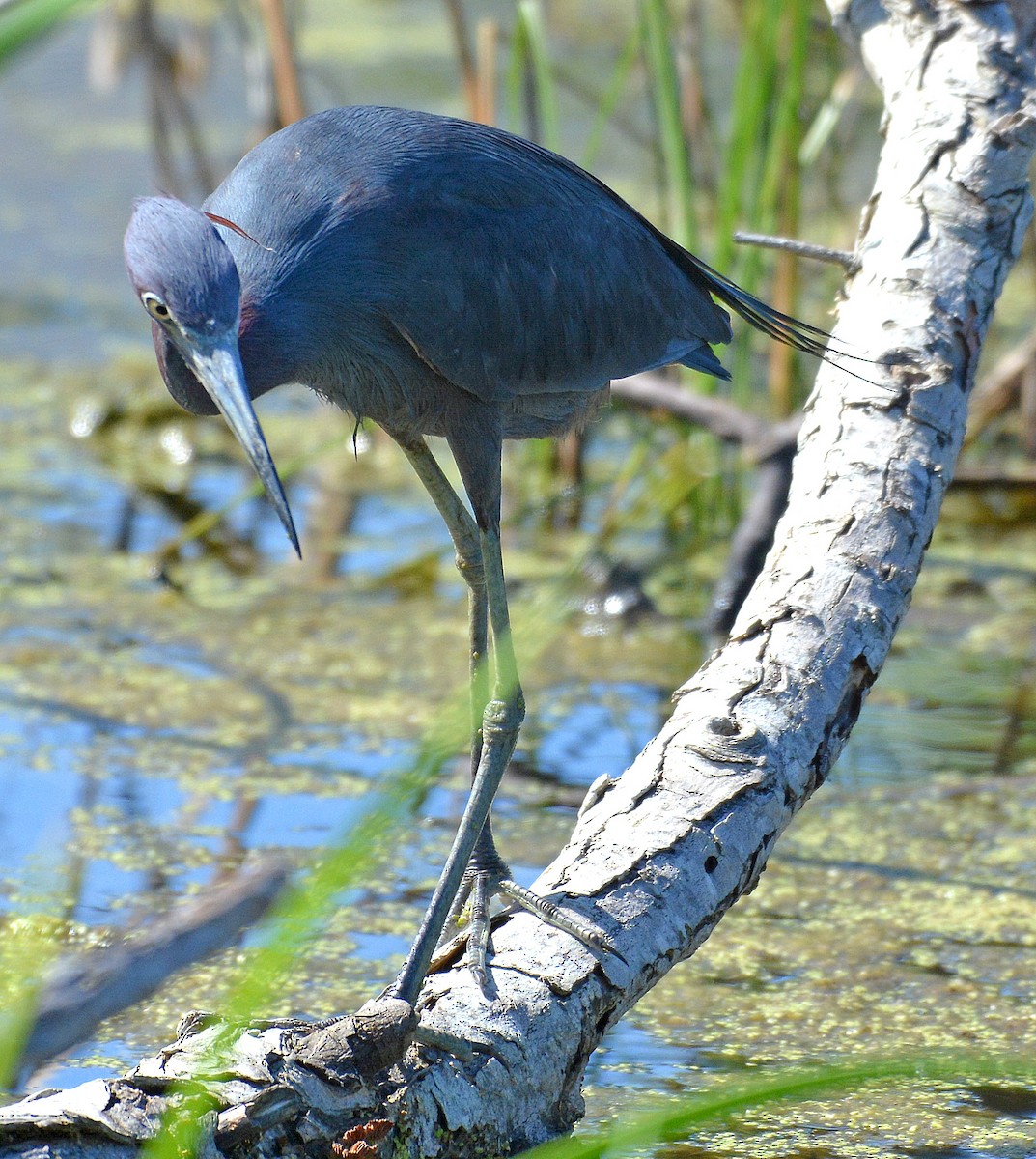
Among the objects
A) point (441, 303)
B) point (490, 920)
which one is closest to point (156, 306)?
point (441, 303)

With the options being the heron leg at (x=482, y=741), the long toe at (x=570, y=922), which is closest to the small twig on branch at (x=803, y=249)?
the heron leg at (x=482, y=741)

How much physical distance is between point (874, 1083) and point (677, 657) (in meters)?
1.93

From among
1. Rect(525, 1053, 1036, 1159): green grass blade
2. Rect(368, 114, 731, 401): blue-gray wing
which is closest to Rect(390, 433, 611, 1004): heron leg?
Rect(368, 114, 731, 401): blue-gray wing

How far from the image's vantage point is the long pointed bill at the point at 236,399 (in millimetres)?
1828

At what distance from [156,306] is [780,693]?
38.8 inches

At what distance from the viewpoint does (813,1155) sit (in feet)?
7.41

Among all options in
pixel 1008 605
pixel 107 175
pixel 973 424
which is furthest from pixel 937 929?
pixel 107 175

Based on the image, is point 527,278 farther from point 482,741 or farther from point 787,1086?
point 787,1086

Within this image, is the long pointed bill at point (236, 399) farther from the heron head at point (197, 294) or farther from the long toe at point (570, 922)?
the long toe at point (570, 922)

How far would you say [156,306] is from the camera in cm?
191

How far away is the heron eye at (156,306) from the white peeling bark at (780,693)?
0.82 m

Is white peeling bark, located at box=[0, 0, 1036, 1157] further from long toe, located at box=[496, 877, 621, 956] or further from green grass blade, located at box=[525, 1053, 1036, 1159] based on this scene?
green grass blade, located at box=[525, 1053, 1036, 1159]

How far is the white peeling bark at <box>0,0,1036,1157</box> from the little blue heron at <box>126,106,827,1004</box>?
101 mm

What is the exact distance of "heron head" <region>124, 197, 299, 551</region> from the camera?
6.18 ft
